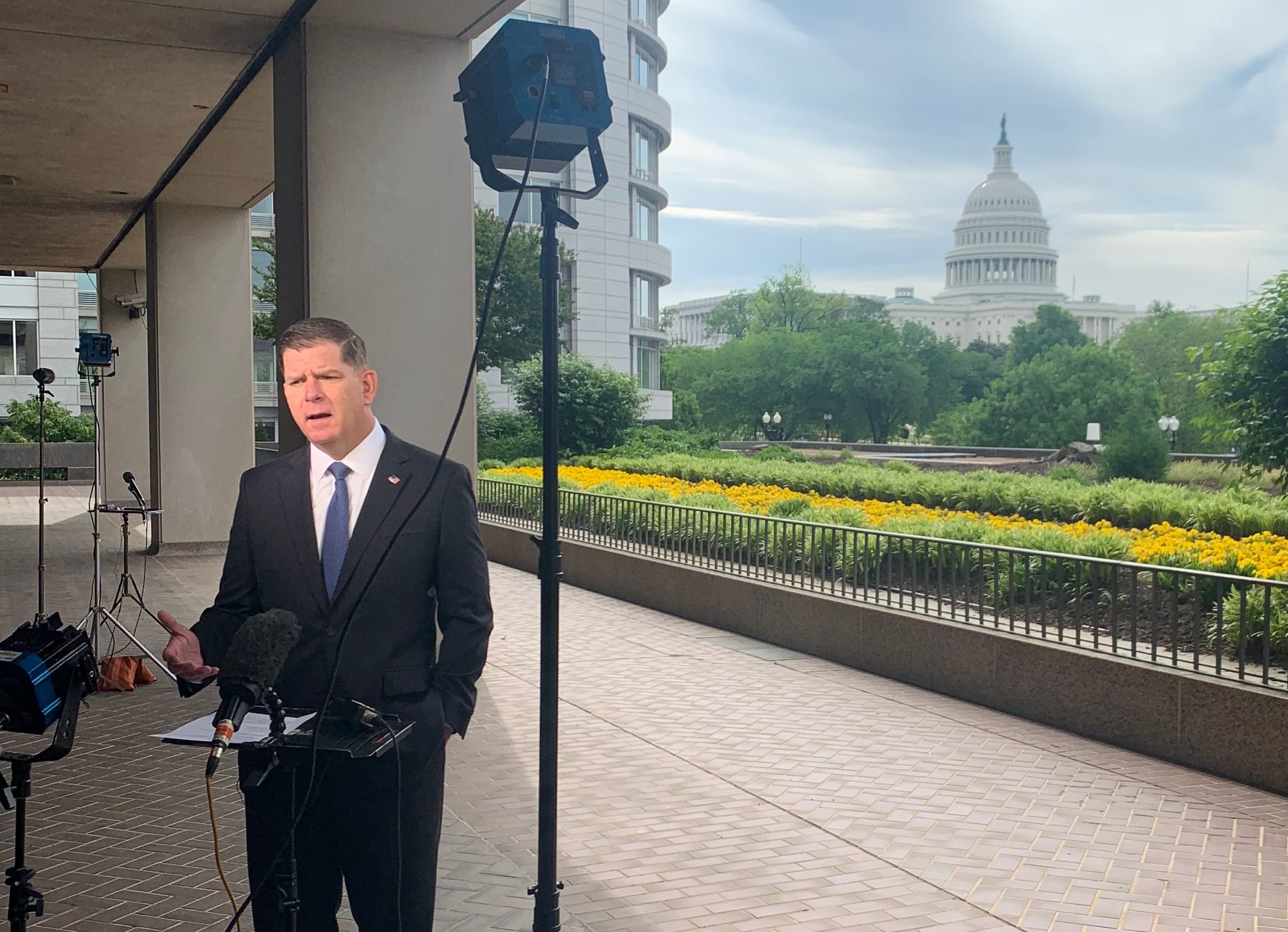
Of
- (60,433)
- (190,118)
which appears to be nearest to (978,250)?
(60,433)

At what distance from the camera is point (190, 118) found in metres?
12.2

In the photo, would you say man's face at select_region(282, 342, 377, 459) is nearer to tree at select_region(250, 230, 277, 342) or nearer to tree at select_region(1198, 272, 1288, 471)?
tree at select_region(1198, 272, 1288, 471)

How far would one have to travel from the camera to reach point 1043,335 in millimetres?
95000

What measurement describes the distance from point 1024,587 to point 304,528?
21.1ft

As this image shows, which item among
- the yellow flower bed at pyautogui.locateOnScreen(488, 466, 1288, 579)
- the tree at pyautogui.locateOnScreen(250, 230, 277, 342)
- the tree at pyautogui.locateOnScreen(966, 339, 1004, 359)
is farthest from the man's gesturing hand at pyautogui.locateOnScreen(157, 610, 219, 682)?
the tree at pyautogui.locateOnScreen(966, 339, 1004, 359)

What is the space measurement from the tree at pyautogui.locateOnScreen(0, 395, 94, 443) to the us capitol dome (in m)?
122

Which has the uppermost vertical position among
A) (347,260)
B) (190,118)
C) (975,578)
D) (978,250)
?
(978,250)

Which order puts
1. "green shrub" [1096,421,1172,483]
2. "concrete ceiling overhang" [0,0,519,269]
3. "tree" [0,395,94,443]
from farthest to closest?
"tree" [0,395,94,443], "green shrub" [1096,421,1172,483], "concrete ceiling overhang" [0,0,519,269]

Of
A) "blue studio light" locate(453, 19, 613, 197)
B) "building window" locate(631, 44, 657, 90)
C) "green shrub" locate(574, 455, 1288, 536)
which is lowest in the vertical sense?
"green shrub" locate(574, 455, 1288, 536)

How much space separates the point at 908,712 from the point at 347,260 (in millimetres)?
4796

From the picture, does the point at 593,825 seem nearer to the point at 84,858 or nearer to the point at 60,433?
the point at 84,858

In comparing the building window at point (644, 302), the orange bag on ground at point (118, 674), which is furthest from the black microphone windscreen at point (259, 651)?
the building window at point (644, 302)

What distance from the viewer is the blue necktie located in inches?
120

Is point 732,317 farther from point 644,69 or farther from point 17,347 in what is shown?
point 17,347
